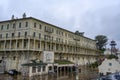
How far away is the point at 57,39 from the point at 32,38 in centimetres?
1422

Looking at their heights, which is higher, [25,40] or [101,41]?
[101,41]

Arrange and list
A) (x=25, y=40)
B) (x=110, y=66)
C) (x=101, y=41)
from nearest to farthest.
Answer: (x=25, y=40), (x=110, y=66), (x=101, y=41)

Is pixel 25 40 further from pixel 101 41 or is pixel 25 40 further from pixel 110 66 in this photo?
pixel 101 41

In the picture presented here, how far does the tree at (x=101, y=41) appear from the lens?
308 ft

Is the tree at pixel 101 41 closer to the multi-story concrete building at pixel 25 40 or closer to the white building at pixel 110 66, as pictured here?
the multi-story concrete building at pixel 25 40

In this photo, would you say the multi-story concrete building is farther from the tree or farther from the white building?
the tree

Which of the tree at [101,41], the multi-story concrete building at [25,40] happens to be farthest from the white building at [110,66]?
the tree at [101,41]

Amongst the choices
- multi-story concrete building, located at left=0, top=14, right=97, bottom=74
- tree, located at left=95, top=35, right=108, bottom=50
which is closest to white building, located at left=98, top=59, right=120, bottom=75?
multi-story concrete building, located at left=0, top=14, right=97, bottom=74

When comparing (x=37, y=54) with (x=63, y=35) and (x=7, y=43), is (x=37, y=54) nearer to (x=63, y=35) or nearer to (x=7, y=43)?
(x=7, y=43)

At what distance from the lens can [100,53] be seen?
91625 mm

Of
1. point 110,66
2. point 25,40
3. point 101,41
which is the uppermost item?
point 101,41

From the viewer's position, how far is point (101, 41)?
308ft

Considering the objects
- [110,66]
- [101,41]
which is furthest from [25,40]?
[101,41]

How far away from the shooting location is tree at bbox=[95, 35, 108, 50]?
93.9 m
